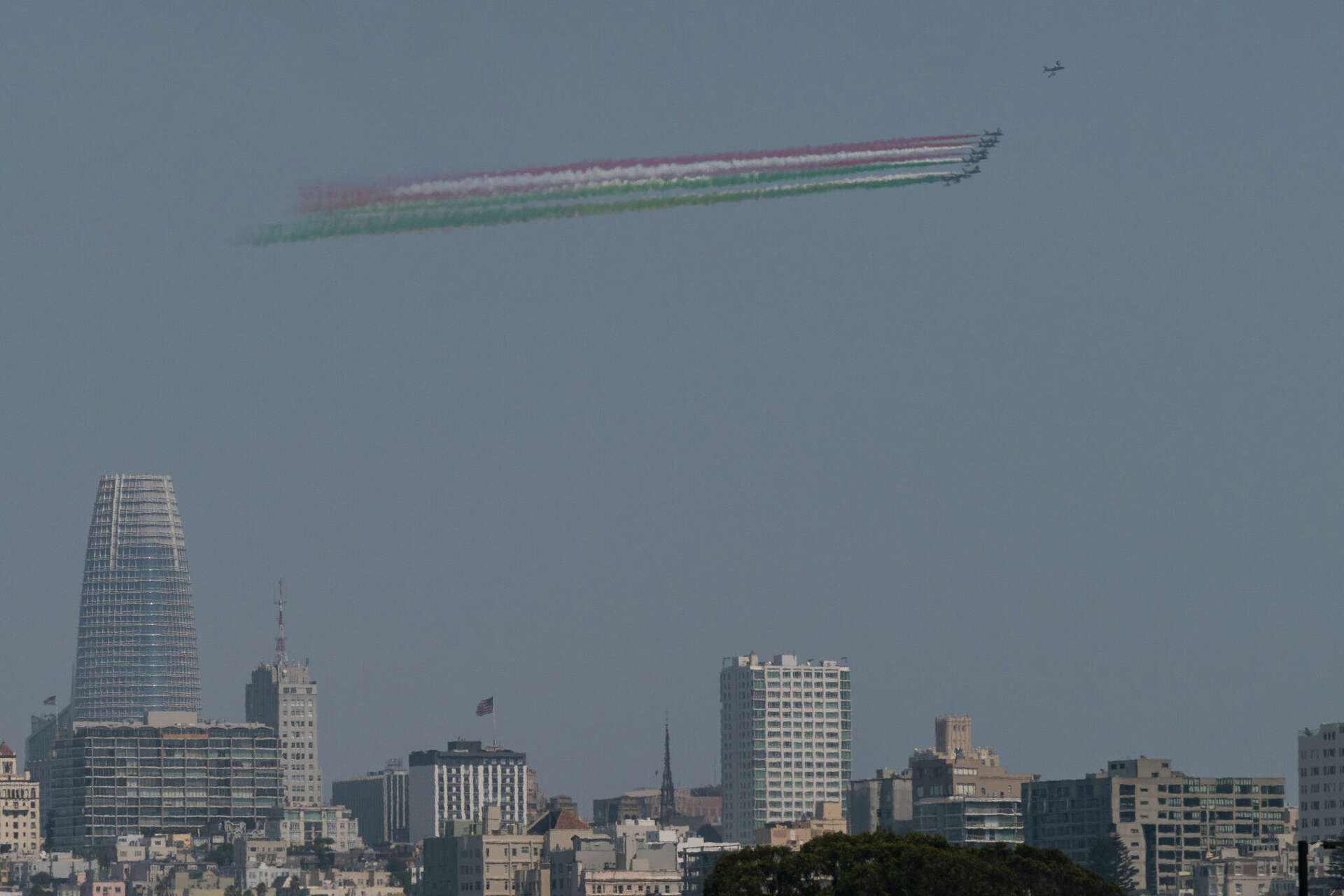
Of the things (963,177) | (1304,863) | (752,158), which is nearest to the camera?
(1304,863)

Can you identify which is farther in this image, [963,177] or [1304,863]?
[963,177]

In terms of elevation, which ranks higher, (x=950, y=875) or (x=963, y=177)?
(x=963, y=177)

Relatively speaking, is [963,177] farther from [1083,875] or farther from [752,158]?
[1083,875]

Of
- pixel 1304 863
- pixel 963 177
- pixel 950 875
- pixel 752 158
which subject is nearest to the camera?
pixel 1304 863

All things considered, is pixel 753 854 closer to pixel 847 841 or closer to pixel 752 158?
pixel 847 841

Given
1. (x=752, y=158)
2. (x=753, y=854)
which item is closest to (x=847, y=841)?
(x=753, y=854)

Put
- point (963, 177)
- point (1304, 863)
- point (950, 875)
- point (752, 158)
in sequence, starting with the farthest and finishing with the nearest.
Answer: point (963, 177)
point (752, 158)
point (950, 875)
point (1304, 863)

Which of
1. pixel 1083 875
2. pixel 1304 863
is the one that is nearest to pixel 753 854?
pixel 1083 875
